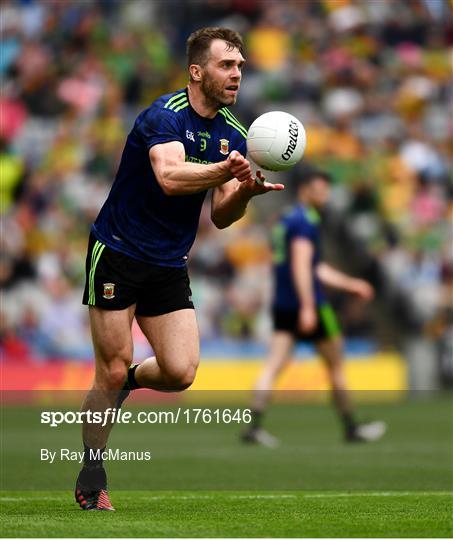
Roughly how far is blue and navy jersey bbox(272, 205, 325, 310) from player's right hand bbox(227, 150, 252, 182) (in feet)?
21.7

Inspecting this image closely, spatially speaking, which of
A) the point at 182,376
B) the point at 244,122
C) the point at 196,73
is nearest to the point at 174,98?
the point at 196,73

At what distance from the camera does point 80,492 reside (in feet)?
26.3

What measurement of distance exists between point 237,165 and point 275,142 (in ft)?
1.34

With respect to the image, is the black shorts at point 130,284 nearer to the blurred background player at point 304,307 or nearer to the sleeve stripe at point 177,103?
the sleeve stripe at point 177,103

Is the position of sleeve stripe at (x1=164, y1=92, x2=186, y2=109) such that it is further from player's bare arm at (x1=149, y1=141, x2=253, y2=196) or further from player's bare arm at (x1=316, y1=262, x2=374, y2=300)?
player's bare arm at (x1=316, y1=262, x2=374, y2=300)

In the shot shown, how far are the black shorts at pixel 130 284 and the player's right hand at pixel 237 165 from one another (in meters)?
1.08

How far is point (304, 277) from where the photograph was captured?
13922 mm

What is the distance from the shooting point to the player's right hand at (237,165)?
7383mm

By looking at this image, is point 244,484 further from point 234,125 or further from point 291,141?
point 291,141

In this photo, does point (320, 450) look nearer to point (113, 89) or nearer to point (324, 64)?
point (113, 89)

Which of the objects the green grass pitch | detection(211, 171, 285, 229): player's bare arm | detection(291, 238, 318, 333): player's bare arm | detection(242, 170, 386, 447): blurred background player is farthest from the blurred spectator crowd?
detection(211, 171, 285, 229): player's bare arm

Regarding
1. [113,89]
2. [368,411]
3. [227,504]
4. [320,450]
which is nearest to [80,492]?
[227,504]

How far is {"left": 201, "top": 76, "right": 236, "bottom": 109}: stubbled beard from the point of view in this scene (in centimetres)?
812

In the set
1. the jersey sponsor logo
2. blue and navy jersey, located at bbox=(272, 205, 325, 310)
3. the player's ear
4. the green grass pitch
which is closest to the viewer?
the green grass pitch
